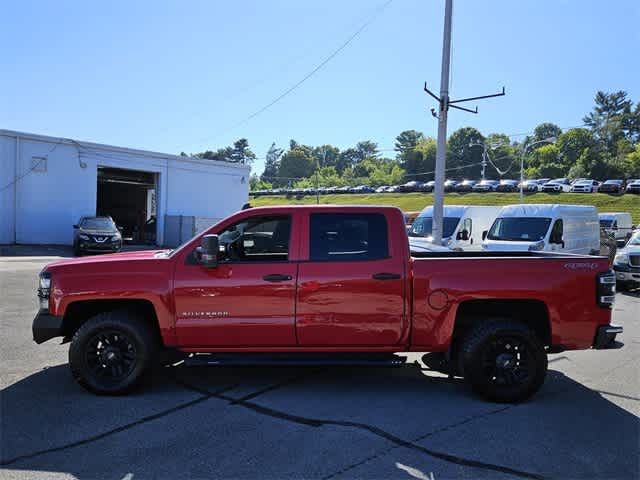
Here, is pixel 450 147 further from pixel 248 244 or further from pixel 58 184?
pixel 248 244

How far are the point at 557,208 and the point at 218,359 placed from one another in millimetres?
12709

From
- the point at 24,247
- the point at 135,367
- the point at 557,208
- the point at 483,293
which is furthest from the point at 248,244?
the point at 24,247

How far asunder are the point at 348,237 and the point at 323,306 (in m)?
0.74

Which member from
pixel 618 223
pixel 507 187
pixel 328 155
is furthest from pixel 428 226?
pixel 328 155

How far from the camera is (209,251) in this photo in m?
4.98

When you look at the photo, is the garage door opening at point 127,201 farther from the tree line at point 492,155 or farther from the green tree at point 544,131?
the green tree at point 544,131

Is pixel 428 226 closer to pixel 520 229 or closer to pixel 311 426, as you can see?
pixel 520 229

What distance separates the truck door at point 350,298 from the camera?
511 centimetres

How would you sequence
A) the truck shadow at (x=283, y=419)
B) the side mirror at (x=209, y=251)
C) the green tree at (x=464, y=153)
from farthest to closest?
1. the green tree at (x=464, y=153)
2. the side mirror at (x=209, y=251)
3. the truck shadow at (x=283, y=419)

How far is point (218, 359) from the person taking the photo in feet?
16.9

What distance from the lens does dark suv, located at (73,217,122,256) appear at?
73.3ft

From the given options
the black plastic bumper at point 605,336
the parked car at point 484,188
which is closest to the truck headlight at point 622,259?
the black plastic bumper at point 605,336

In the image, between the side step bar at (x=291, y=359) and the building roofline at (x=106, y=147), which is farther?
the building roofline at (x=106, y=147)

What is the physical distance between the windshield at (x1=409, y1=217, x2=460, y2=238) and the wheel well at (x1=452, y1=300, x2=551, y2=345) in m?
13.1
